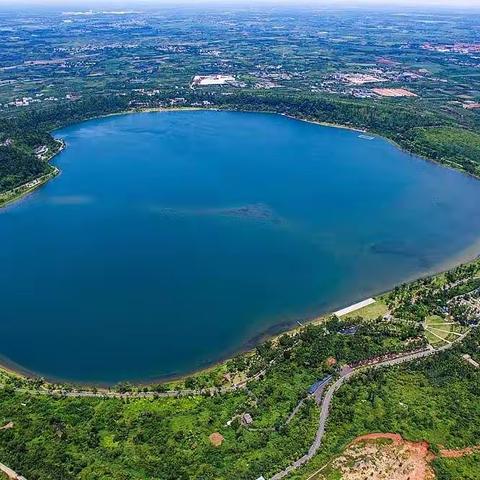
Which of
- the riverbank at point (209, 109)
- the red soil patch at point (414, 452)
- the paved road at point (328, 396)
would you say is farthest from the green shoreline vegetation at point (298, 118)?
the red soil patch at point (414, 452)

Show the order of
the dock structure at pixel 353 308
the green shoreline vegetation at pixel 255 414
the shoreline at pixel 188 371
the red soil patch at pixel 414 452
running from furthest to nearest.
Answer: the dock structure at pixel 353 308
the shoreline at pixel 188 371
the green shoreline vegetation at pixel 255 414
the red soil patch at pixel 414 452

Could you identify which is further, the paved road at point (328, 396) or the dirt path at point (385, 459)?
the paved road at point (328, 396)

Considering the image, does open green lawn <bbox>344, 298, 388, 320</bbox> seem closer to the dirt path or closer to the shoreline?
the shoreline

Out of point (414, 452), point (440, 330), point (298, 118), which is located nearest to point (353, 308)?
point (440, 330)

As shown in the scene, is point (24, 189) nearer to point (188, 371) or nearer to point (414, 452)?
point (188, 371)

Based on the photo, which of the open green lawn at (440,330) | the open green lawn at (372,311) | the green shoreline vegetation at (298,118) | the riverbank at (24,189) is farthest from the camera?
the green shoreline vegetation at (298,118)

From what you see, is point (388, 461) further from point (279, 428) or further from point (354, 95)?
point (354, 95)

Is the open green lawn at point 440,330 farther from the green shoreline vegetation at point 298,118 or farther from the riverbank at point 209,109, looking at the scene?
the green shoreline vegetation at point 298,118

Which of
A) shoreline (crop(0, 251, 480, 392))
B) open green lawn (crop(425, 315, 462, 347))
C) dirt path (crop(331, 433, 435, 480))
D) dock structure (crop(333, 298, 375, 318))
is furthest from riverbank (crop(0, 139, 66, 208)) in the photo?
dirt path (crop(331, 433, 435, 480))
